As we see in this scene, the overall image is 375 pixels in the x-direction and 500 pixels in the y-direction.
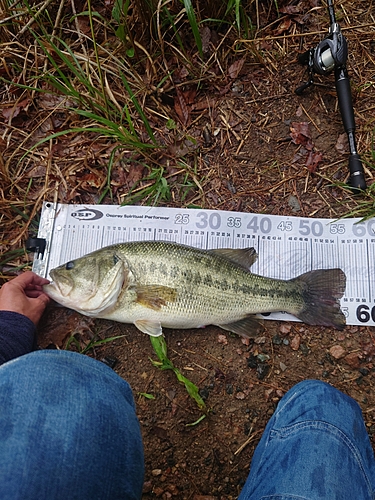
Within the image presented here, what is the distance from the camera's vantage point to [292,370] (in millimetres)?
2674

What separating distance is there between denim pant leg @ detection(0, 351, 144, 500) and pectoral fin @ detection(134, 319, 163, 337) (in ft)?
1.87

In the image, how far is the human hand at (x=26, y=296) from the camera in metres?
2.59

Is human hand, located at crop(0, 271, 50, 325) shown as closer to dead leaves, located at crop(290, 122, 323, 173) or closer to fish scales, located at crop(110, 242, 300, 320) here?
fish scales, located at crop(110, 242, 300, 320)

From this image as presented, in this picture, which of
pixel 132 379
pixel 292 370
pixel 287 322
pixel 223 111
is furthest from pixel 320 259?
pixel 132 379

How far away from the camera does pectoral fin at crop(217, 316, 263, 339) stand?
2631mm

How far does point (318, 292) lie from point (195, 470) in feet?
4.71

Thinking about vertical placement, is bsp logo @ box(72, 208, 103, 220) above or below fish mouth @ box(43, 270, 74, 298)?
above

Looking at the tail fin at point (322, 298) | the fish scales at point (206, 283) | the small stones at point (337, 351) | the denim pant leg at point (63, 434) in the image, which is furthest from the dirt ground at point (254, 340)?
the denim pant leg at point (63, 434)

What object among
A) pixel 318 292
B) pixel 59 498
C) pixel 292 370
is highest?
pixel 318 292

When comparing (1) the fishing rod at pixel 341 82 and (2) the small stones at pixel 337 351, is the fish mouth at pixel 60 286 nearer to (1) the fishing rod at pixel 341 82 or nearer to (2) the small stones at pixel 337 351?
(2) the small stones at pixel 337 351

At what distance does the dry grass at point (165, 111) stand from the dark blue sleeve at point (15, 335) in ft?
1.45

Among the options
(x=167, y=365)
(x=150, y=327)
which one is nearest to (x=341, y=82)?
(x=150, y=327)

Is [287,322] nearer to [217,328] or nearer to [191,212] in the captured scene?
[217,328]

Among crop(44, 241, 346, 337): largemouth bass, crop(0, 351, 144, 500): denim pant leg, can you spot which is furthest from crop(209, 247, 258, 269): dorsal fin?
crop(0, 351, 144, 500): denim pant leg
